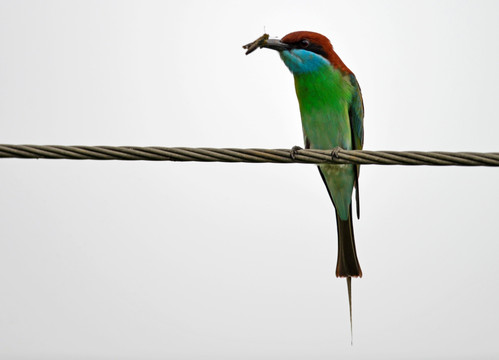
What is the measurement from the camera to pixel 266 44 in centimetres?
352

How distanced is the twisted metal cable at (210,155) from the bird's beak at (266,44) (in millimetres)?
1086

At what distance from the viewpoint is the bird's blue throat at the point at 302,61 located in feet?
12.1

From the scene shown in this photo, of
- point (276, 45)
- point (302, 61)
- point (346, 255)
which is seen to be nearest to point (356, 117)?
point (302, 61)

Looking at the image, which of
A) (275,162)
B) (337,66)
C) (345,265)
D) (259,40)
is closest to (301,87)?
(337,66)

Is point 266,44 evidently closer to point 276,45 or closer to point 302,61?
point 276,45

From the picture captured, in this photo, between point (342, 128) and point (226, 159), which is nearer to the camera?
point (226, 159)

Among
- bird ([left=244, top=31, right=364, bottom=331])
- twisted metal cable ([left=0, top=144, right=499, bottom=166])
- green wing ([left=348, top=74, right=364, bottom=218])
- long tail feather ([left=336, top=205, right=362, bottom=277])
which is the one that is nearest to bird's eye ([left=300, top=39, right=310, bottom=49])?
bird ([left=244, top=31, right=364, bottom=331])


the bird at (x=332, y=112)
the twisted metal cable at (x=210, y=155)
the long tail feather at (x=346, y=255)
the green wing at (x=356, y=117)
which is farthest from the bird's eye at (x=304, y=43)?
the twisted metal cable at (x=210, y=155)

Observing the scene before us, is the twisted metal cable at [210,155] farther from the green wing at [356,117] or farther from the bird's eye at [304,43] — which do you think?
the green wing at [356,117]

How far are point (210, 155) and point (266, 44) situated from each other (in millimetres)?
1386

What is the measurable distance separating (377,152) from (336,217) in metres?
1.60

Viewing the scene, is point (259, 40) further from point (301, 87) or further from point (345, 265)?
point (345, 265)

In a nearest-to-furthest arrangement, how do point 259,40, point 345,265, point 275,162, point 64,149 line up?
point 64,149 < point 275,162 < point 259,40 < point 345,265

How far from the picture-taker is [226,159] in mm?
2293
